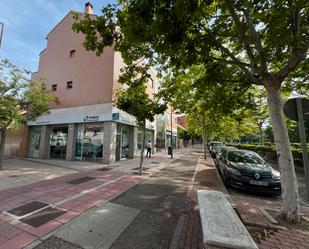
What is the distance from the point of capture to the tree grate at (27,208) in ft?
13.8

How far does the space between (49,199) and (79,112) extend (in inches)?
382

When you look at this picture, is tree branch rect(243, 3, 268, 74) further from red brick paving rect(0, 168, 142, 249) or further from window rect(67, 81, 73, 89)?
window rect(67, 81, 73, 89)

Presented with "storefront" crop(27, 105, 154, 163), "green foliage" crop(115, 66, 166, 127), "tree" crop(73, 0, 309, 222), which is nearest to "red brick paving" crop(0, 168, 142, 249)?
"green foliage" crop(115, 66, 166, 127)

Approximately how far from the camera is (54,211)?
14.2 feet

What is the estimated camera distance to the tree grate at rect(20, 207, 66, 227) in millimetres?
3750

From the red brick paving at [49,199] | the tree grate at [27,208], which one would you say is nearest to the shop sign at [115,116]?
the red brick paving at [49,199]

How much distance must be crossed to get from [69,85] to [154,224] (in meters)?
14.8

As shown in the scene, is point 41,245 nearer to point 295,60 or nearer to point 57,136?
point 295,60

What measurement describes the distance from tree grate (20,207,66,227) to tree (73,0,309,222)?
14.9 ft

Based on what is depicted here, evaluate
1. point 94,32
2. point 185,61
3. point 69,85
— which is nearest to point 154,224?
point 185,61

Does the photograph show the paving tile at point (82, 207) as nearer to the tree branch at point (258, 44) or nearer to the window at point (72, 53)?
the tree branch at point (258, 44)

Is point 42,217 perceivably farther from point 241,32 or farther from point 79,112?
point 79,112

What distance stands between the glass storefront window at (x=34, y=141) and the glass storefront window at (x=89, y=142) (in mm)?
5325

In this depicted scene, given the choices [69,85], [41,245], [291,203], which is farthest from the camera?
[69,85]
